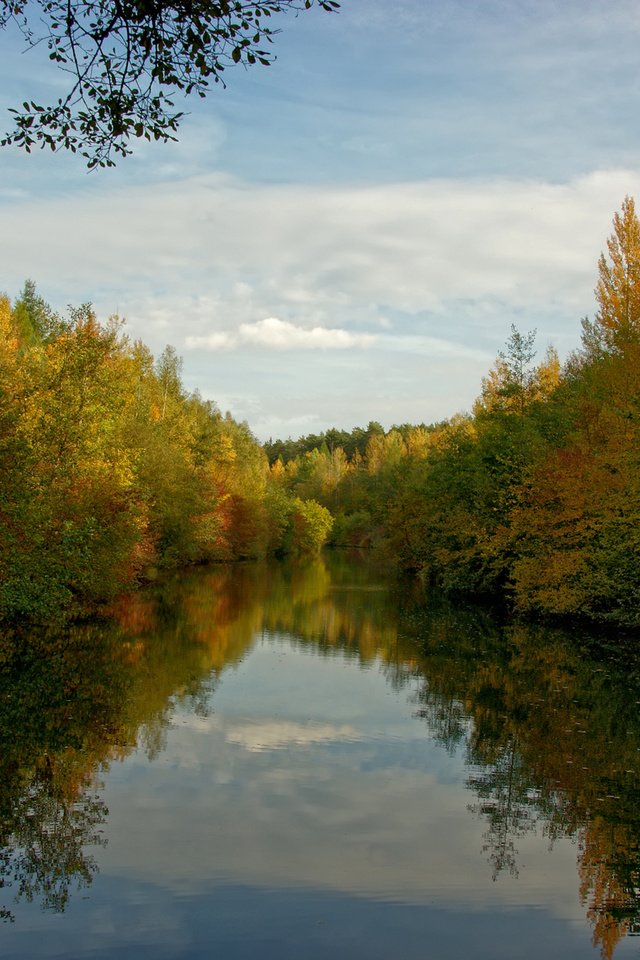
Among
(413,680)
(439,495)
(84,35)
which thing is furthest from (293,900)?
(439,495)

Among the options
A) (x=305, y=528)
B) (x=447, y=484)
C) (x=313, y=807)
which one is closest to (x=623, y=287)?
(x=447, y=484)

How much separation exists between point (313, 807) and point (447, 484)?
33.7 metres

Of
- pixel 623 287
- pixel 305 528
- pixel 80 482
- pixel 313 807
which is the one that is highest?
pixel 623 287

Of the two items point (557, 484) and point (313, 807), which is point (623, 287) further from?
point (313, 807)

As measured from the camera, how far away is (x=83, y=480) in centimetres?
2633

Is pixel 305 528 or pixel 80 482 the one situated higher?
pixel 80 482

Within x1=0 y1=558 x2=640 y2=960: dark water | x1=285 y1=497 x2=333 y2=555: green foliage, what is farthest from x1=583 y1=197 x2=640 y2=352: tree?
x1=285 y1=497 x2=333 y2=555: green foliage

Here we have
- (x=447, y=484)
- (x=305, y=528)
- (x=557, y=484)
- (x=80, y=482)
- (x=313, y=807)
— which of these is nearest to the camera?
(x=313, y=807)

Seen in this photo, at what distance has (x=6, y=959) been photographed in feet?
21.6

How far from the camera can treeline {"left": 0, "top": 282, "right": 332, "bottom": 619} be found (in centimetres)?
1758

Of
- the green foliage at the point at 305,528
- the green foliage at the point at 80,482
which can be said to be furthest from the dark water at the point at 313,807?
the green foliage at the point at 305,528

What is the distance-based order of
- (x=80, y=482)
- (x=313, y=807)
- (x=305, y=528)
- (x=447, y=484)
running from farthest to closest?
(x=305, y=528) < (x=447, y=484) < (x=80, y=482) < (x=313, y=807)

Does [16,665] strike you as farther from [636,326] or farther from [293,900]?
[636,326]

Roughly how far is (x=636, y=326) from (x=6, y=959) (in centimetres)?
2695
